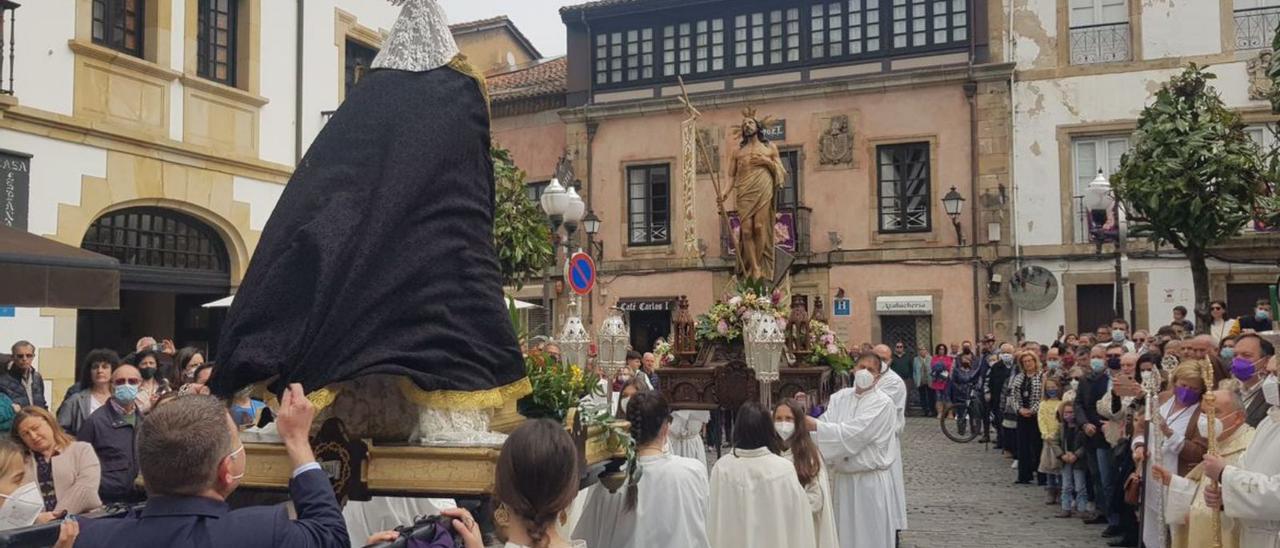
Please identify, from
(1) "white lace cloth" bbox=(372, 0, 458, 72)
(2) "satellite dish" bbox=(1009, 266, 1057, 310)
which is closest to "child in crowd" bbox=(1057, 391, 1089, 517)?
(1) "white lace cloth" bbox=(372, 0, 458, 72)

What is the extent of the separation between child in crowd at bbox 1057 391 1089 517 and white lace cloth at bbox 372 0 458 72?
960 centimetres

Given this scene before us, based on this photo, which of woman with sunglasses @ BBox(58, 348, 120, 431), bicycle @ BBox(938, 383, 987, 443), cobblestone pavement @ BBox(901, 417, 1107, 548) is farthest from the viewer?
bicycle @ BBox(938, 383, 987, 443)

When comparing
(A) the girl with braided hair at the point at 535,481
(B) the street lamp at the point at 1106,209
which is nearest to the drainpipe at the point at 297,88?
(B) the street lamp at the point at 1106,209

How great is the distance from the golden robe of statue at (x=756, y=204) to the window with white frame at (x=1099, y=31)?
53.2ft

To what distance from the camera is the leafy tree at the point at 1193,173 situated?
39.2 ft

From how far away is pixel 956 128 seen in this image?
86.1ft

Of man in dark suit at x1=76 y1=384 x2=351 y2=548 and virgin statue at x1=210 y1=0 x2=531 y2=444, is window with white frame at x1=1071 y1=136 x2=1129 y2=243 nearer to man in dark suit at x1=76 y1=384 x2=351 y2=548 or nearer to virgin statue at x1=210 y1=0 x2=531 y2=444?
virgin statue at x1=210 y1=0 x2=531 y2=444

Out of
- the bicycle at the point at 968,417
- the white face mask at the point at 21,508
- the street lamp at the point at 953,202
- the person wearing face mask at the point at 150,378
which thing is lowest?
the bicycle at the point at 968,417

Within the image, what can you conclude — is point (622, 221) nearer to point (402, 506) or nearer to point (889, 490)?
point (889, 490)

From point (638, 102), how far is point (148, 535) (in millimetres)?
27200

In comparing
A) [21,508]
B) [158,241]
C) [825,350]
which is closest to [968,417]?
[825,350]

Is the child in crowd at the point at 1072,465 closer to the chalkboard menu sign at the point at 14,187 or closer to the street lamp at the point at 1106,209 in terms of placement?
the street lamp at the point at 1106,209

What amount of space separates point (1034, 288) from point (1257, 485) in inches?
817

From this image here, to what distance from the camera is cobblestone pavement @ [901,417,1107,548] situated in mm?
10508
